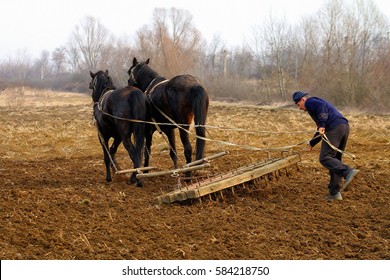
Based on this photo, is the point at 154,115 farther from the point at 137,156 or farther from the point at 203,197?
the point at 203,197

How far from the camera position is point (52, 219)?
6.06 meters

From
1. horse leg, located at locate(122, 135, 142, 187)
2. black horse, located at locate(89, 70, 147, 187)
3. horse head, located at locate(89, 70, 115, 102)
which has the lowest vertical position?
horse leg, located at locate(122, 135, 142, 187)

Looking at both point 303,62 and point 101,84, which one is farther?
point 303,62

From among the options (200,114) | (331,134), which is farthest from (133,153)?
(331,134)

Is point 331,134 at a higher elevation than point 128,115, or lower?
lower

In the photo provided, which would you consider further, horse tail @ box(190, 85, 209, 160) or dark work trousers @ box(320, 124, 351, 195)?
horse tail @ box(190, 85, 209, 160)

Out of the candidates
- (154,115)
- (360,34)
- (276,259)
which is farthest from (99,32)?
(276,259)

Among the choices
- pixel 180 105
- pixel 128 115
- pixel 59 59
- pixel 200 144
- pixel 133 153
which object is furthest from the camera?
pixel 59 59

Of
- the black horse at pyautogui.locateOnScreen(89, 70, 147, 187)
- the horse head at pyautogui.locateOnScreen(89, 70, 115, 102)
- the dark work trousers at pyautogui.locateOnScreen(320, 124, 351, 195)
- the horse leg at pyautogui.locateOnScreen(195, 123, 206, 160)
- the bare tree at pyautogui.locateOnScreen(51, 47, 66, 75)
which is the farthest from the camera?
the bare tree at pyautogui.locateOnScreen(51, 47, 66, 75)

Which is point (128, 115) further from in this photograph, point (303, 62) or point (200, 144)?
point (303, 62)

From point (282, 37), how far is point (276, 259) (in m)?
36.7

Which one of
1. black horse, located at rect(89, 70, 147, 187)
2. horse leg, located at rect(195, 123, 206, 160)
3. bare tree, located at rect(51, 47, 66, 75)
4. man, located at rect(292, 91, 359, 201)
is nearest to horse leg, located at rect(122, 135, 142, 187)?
black horse, located at rect(89, 70, 147, 187)

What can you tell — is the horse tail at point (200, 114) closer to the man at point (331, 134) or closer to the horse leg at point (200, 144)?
the horse leg at point (200, 144)

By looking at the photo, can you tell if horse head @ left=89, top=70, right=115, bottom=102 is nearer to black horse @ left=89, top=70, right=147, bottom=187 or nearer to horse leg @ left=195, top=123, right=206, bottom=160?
black horse @ left=89, top=70, right=147, bottom=187
